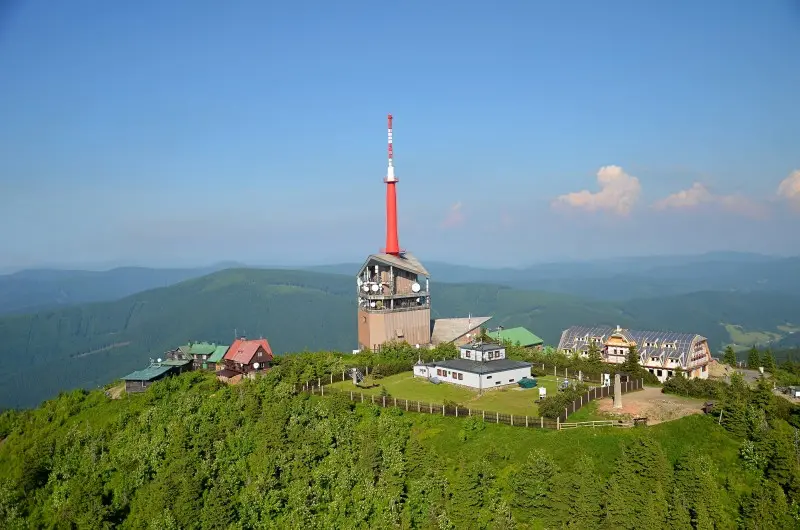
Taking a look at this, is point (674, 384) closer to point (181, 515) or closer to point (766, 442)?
point (766, 442)

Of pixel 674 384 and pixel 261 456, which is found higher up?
pixel 674 384

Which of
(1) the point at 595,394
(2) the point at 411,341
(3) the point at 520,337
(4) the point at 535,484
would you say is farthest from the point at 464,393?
(3) the point at 520,337

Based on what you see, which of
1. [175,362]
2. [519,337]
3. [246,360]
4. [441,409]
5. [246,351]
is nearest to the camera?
[441,409]

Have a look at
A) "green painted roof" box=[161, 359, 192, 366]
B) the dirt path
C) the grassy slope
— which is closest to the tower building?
"green painted roof" box=[161, 359, 192, 366]

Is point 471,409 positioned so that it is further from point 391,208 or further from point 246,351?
point 391,208

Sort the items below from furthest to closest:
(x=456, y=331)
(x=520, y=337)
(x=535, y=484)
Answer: (x=520, y=337), (x=456, y=331), (x=535, y=484)

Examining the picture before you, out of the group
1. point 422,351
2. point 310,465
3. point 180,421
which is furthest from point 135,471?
point 422,351

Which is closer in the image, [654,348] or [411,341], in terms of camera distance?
[654,348]

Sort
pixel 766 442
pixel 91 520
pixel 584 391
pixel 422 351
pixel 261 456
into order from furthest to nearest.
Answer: pixel 422 351 < pixel 584 391 < pixel 261 456 < pixel 91 520 < pixel 766 442
